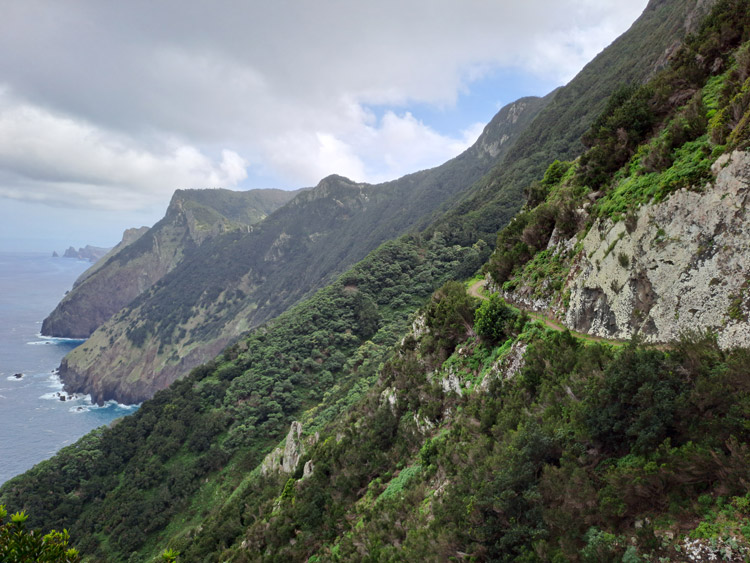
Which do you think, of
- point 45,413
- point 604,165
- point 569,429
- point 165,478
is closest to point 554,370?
point 569,429

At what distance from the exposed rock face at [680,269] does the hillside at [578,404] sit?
0.18 feet

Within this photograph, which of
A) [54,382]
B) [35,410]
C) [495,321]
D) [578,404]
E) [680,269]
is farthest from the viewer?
[54,382]

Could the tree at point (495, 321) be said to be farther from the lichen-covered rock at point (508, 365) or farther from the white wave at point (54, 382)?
the white wave at point (54, 382)

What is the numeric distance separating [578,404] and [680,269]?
4761 millimetres

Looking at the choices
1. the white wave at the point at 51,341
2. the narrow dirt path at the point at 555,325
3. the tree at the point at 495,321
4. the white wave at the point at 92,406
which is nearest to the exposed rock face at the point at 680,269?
the narrow dirt path at the point at 555,325

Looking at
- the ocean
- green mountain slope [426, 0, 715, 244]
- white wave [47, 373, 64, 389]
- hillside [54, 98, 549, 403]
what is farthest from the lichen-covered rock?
white wave [47, 373, 64, 389]

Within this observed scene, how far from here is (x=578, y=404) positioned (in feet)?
30.6

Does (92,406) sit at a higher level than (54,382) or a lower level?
lower

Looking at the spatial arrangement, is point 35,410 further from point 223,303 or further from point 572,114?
point 572,114

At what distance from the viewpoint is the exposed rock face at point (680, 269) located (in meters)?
8.69

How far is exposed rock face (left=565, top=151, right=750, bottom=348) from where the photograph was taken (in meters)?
8.69

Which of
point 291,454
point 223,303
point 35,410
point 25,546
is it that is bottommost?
point 35,410

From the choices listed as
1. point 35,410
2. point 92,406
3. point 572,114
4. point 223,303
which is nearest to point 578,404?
point 572,114

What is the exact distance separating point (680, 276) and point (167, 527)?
47.7 meters
